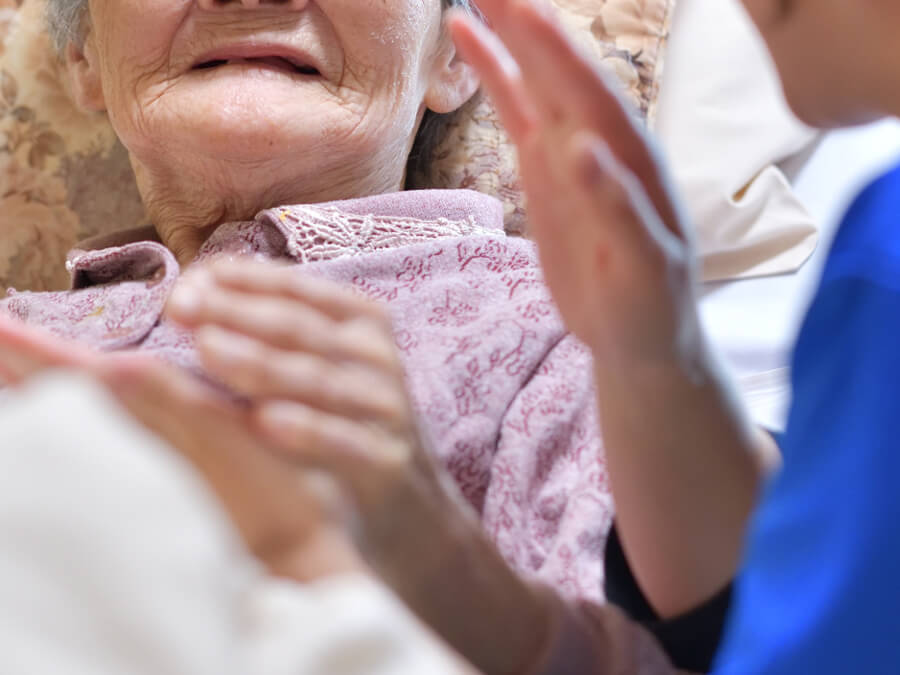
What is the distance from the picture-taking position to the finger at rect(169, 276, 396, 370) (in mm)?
451

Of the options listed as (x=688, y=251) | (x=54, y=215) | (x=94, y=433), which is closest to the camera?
(x=94, y=433)

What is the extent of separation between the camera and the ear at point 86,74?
1273mm

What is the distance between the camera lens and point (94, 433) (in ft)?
1.29

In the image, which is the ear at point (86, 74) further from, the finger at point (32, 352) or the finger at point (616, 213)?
the finger at point (616, 213)

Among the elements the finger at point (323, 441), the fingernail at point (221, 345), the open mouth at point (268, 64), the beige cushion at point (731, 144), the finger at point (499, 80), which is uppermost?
the finger at point (499, 80)

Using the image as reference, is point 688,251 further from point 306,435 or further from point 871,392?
point 306,435

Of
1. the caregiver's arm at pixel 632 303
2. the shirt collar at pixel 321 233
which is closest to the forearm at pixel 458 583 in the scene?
the caregiver's arm at pixel 632 303

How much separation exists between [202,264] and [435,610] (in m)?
0.65

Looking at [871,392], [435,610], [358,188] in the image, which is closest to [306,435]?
[435,610]

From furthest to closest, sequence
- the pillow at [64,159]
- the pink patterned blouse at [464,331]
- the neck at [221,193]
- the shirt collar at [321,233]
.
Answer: the pillow at [64,159] → the neck at [221,193] → the shirt collar at [321,233] → the pink patterned blouse at [464,331]

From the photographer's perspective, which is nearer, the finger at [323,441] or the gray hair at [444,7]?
the finger at [323,441]

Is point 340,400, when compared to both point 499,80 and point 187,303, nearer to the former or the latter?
point 187,303

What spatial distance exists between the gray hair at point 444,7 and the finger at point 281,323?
87 cm

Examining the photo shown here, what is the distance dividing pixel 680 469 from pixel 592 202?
0.64ft
